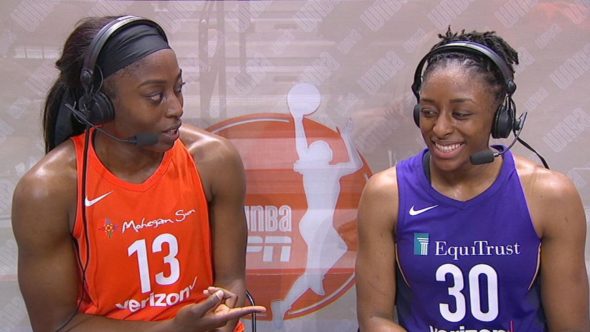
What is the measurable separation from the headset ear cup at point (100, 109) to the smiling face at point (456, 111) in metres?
0.87

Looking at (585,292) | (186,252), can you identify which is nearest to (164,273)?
(186,252)

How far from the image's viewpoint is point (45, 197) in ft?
6.23

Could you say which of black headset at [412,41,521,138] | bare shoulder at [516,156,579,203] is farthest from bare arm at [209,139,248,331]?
bare shoulder at [516,156,579,203]

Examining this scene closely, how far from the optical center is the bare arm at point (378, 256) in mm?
1951

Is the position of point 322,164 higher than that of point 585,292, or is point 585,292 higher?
point 322,164

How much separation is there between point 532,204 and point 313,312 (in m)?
0.96

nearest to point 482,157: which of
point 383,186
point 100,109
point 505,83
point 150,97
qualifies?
point 505,83

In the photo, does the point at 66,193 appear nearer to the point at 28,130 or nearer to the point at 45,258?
the point at 45,258

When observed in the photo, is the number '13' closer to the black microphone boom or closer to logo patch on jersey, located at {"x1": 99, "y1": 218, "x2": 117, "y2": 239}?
logo patch on jersey, located at {"x1": 99, "y1": 218, "x2": 117, "y2": 239}

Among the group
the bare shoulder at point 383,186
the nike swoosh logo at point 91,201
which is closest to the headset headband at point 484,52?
the bare shoulder at point 383,186

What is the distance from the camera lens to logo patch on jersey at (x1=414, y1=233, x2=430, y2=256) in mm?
1922

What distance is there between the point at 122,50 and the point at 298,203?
889mm

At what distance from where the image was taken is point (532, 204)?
188 cm

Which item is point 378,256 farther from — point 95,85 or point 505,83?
point 95,85
